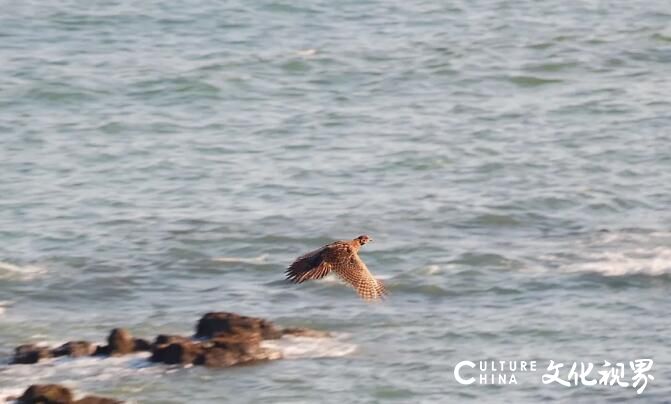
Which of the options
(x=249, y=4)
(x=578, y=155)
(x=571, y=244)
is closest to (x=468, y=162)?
(x=578, y=155)

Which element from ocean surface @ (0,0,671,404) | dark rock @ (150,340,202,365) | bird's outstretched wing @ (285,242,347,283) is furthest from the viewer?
ocean surface @ (0,0,671,404)

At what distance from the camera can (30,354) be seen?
60.3 feet

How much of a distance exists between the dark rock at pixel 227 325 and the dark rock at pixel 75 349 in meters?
1.17

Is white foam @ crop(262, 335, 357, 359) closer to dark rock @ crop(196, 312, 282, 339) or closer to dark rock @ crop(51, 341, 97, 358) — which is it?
dark rock @ crop(196, 312, 282, 339)

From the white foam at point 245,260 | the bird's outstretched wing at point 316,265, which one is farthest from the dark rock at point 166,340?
the bird's outstretched wing at point 316,265

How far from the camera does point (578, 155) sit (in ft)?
90.4

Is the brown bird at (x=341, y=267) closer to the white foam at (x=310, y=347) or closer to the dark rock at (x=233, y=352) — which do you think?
the dark rock at (x=233, y=352)

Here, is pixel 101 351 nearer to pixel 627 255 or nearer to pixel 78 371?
pixel 78 371

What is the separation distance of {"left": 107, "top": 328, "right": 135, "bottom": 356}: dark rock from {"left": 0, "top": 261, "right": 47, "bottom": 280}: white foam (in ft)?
12.3

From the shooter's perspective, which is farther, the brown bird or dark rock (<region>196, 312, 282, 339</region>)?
dark rock (<region>196, 312, 282, 339</region>)

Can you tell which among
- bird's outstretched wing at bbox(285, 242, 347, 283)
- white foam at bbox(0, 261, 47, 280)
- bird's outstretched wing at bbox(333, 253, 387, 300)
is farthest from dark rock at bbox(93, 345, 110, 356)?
bird's outstretched wing at bbox(333, 253, 387, 300)

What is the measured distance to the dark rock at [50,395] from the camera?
52.5 ft

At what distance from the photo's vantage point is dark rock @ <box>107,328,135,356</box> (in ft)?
59.8

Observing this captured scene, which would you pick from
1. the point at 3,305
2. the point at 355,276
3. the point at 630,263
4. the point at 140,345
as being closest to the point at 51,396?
the point at 140,345
